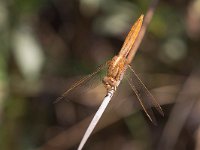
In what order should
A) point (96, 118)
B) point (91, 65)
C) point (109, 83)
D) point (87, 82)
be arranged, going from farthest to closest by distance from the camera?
point (91, 65) → point (87, 82) → point (109, 83) → point (96, 118)

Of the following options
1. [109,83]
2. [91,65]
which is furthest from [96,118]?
[91,65]

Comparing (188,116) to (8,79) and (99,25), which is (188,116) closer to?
(99,25)

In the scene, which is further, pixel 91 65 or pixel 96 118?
pixel 91 65

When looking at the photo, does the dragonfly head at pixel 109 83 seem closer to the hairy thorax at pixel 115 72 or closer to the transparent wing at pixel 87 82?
the hairy thorax at pixel 115 72

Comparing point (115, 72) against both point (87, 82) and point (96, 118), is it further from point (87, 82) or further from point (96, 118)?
point (96, 118)

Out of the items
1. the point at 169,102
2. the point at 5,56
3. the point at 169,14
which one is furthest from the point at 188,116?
the point at 5,56

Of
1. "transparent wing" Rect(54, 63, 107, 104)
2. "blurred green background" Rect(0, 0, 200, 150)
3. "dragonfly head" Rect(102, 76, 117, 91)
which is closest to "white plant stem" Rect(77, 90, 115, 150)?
"dragonfly head" Rect(102, 76, 117, 91)
